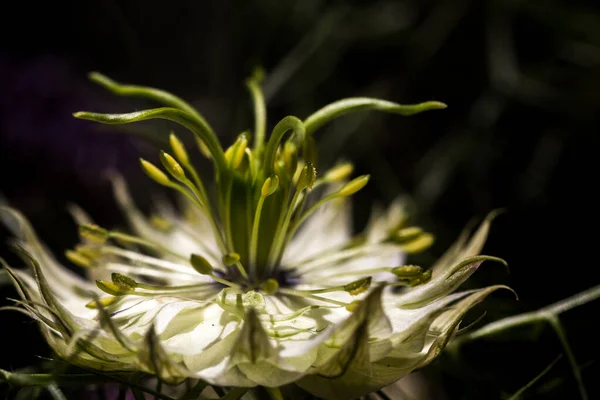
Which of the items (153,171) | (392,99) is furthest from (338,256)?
(392,99)

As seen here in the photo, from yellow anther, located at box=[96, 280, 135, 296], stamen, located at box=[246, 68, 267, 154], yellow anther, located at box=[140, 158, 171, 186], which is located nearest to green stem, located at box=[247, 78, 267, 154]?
stamen, located at box=[246, 68, 267, 154]

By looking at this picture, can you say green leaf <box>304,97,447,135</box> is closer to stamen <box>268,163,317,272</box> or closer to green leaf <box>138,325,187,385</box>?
stamen <box>268,163,317,272</box>

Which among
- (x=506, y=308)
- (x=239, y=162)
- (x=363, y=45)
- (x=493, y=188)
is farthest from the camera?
(x=363, y=45)

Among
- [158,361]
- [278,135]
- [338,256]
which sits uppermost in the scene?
[278,135]

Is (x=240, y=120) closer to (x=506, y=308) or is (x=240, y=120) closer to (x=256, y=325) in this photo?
(x=506, y=308)

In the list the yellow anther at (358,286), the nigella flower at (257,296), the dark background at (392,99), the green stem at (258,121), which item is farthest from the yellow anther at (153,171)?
the dark background at (392,99)

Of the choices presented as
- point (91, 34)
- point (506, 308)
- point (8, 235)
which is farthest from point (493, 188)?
point (91, 34)

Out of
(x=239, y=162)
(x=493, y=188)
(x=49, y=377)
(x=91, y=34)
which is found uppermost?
(x=91, y=34)

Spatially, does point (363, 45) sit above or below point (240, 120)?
above

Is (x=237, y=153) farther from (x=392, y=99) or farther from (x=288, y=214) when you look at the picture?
(x=392, y=99)
